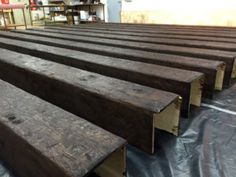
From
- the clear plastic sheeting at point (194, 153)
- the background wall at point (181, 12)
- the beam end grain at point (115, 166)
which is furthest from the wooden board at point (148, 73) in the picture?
the background wall at point (181, 12)

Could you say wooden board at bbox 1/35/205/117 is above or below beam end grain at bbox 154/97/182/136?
above

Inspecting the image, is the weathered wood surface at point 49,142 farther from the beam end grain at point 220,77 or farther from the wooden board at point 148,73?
the beam end grain at point 220,77

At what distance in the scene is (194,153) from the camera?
0.83 meters

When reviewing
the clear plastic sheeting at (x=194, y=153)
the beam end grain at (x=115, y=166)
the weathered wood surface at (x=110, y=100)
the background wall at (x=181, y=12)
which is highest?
the background wall at (x=181, y=12)

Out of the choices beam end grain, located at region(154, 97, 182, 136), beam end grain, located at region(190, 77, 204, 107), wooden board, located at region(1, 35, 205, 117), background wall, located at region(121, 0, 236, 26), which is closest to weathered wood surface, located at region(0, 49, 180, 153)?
beam end grain, located at region(154, 97, 182, 136)

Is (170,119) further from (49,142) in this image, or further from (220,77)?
(220,77)

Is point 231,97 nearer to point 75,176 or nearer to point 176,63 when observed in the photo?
point 176,63

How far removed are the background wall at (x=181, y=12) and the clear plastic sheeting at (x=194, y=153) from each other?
3.59 m

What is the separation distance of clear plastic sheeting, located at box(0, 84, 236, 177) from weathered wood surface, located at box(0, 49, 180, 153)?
0.17 feet

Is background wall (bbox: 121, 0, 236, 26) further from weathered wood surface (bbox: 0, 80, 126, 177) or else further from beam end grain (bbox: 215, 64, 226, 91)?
weathered wood surface (bbox: 0, 80, 126, 177)

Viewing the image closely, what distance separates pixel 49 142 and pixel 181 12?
180 inches

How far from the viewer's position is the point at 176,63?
4.36 feet

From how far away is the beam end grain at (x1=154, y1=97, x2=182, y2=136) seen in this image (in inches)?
35.0

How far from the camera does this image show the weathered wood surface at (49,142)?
0.51 meters
